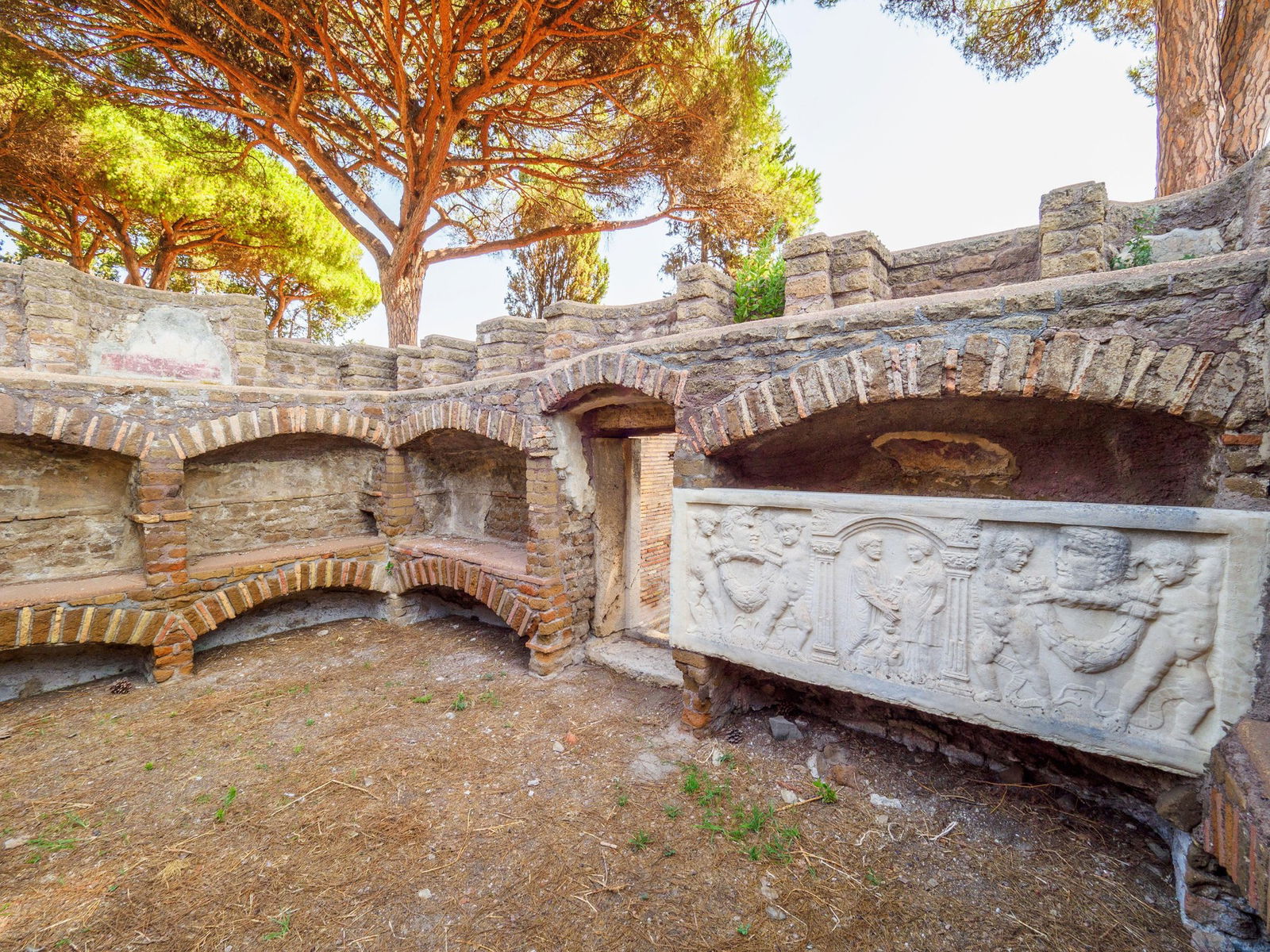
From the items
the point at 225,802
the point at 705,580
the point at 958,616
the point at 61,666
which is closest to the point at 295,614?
the point at 61,666

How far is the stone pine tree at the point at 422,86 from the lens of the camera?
5.30m

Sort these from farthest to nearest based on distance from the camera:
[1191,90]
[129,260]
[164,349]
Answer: [129,260] → [164,349] → [1191,90]

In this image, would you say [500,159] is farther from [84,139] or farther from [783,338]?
[783,338]

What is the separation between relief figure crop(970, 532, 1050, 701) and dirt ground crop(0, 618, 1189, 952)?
2.51ft

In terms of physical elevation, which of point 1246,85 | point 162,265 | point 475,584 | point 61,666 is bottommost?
point 61,666

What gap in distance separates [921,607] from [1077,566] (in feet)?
1.89

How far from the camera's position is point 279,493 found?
4.95 m

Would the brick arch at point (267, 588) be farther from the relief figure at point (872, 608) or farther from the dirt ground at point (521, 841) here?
the relief figure at point (872, 608)

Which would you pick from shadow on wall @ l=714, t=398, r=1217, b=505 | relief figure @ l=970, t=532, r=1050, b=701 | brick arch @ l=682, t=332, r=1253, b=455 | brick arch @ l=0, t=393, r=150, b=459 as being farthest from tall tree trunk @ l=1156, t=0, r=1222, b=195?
brick arch @ l=0, t=393, r=150, b=459

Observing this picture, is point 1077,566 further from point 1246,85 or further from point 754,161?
point 754,161

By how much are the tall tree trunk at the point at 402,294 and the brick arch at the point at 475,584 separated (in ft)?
12.9

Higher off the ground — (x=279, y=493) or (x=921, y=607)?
(x=279, y=493)

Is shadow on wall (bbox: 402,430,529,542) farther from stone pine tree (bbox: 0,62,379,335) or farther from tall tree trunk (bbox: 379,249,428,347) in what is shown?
stone pine tree (bbox: 0,62,379,335)

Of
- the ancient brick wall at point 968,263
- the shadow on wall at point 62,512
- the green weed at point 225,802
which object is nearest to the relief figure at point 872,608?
the ancient brick wall at point 968,263
